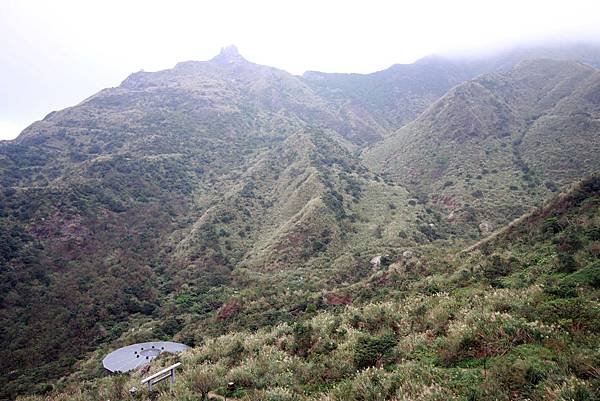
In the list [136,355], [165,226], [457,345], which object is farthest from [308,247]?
[457,345]

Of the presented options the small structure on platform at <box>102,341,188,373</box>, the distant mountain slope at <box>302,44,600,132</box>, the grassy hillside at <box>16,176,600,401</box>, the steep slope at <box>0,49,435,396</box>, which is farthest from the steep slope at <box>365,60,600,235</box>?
the small structure on platform at <box>102,341,188,373</box>

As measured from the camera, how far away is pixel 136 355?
77.5 ft

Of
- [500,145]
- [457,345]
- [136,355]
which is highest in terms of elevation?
[457,345]

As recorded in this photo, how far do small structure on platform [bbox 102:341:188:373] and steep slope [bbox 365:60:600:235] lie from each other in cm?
4185

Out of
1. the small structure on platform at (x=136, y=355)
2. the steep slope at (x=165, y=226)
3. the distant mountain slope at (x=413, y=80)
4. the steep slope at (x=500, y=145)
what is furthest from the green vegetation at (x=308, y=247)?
the distant mountain slope at (x=413, y=80)

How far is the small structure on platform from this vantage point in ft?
72.4

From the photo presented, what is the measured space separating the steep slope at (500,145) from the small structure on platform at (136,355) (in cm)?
4185

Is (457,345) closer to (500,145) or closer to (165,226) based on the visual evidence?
(165,226)

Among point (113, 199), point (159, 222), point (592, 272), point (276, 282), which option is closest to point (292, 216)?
point (276, 282)

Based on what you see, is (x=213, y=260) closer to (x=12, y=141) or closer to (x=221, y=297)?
(x=221, y=297)

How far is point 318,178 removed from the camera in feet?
206

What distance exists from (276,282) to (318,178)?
28.3 metres

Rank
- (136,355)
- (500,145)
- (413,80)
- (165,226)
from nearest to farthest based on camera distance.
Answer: (136,355) < (165,226) < (500,145) < (413,80)

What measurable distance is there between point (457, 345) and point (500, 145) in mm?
76385
